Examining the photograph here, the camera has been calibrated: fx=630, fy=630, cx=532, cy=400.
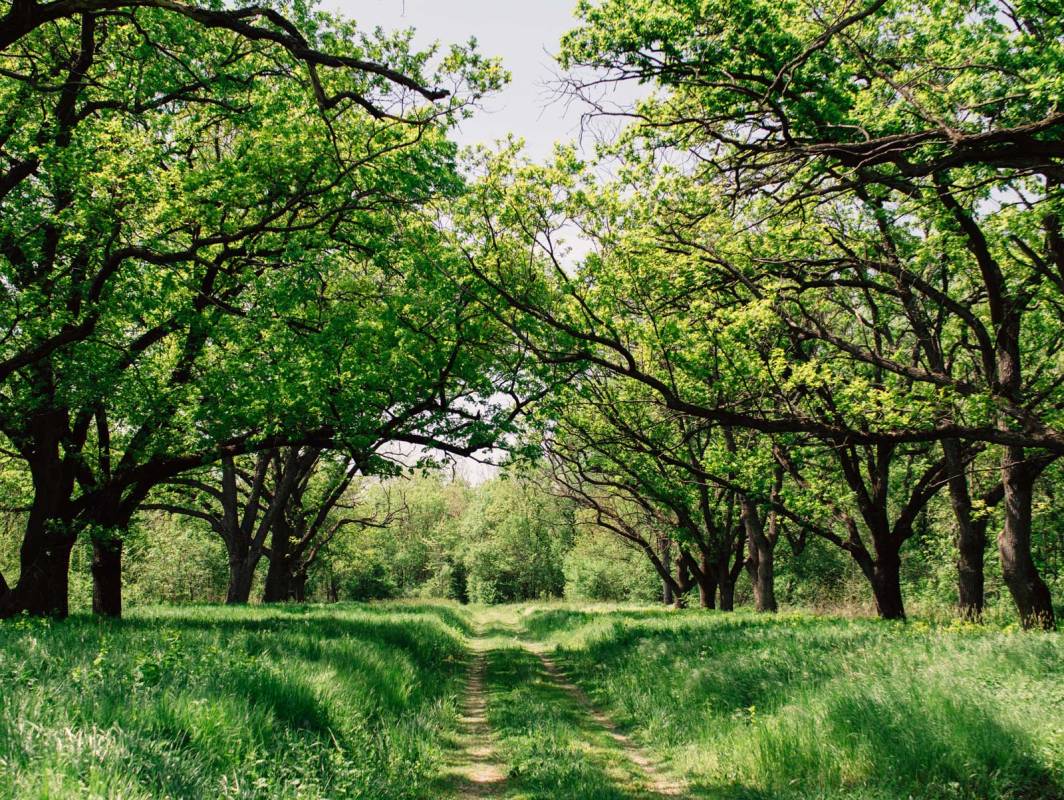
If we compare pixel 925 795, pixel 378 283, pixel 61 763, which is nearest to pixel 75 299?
pixel 378 283

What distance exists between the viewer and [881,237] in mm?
13406

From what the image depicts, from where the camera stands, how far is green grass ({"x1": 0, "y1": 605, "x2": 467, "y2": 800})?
11.3 ft

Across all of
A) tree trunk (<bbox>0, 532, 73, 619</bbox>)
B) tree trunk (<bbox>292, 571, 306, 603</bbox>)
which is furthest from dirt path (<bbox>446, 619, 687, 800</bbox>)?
tree trunk (<bbox>292, 571, 306, 603</bbox>)

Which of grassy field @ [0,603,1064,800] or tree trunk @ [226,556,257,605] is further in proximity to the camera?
tree trunk @ [226,556,257,605]

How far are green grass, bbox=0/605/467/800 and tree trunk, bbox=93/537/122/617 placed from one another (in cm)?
532

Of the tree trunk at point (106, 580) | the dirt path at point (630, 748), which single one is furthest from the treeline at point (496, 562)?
the dirt path at point (630, 748)

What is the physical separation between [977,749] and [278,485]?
82.1 ft

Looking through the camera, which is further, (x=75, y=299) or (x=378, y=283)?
(x=378, y=283)

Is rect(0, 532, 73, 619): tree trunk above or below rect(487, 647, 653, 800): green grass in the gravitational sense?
above

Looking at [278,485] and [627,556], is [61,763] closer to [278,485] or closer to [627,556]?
[278,485]

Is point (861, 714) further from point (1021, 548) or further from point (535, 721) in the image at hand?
point (1021, 548)

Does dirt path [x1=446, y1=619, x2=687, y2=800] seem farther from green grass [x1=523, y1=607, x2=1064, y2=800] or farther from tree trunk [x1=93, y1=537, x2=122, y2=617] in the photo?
tree trunk [x1=93, y1=537, x2=122, y2=617]

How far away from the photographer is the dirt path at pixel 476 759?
662 centimetres

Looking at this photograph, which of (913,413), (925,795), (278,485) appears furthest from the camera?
(278,485)
